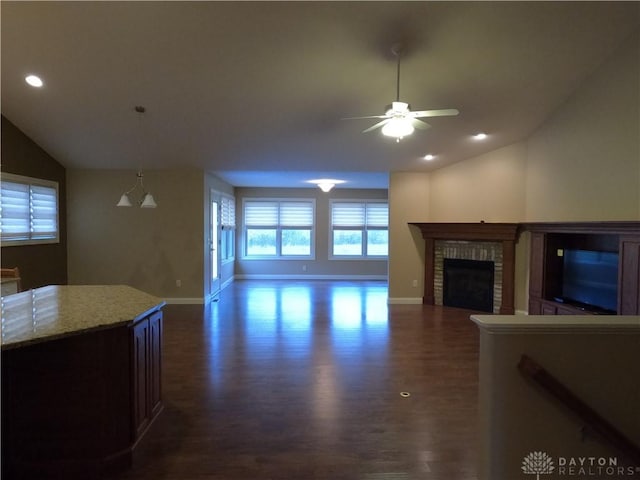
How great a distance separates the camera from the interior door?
7.31m

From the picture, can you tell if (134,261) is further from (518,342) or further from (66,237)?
(518,342)

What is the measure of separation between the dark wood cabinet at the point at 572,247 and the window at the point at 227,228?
600 cm

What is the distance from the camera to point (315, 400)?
3.06 meters

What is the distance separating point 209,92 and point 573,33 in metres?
3.66

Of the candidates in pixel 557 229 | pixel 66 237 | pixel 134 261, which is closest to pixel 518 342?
pixel 557 229

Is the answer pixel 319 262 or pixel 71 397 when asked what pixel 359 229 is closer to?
pixel 319 262

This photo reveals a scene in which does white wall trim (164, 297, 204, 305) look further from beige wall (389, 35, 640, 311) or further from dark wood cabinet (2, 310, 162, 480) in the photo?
dark wood cabinet (2, 310, 162, 480)

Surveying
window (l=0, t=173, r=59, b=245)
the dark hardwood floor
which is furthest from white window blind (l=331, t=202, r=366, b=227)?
window (l=0, t=173, r=59, b=245)

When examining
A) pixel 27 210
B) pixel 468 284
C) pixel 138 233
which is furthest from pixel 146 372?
pixel 468 284

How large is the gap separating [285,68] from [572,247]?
14.1 ft

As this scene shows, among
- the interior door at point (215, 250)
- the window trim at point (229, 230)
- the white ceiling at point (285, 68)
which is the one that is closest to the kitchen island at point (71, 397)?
the white ceiling at point (285, 68)

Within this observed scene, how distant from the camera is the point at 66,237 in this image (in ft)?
21.0

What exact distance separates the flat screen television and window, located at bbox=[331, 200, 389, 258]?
212 inches

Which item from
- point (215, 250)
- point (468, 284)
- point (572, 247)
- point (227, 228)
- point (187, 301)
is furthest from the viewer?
point (227, 228)
